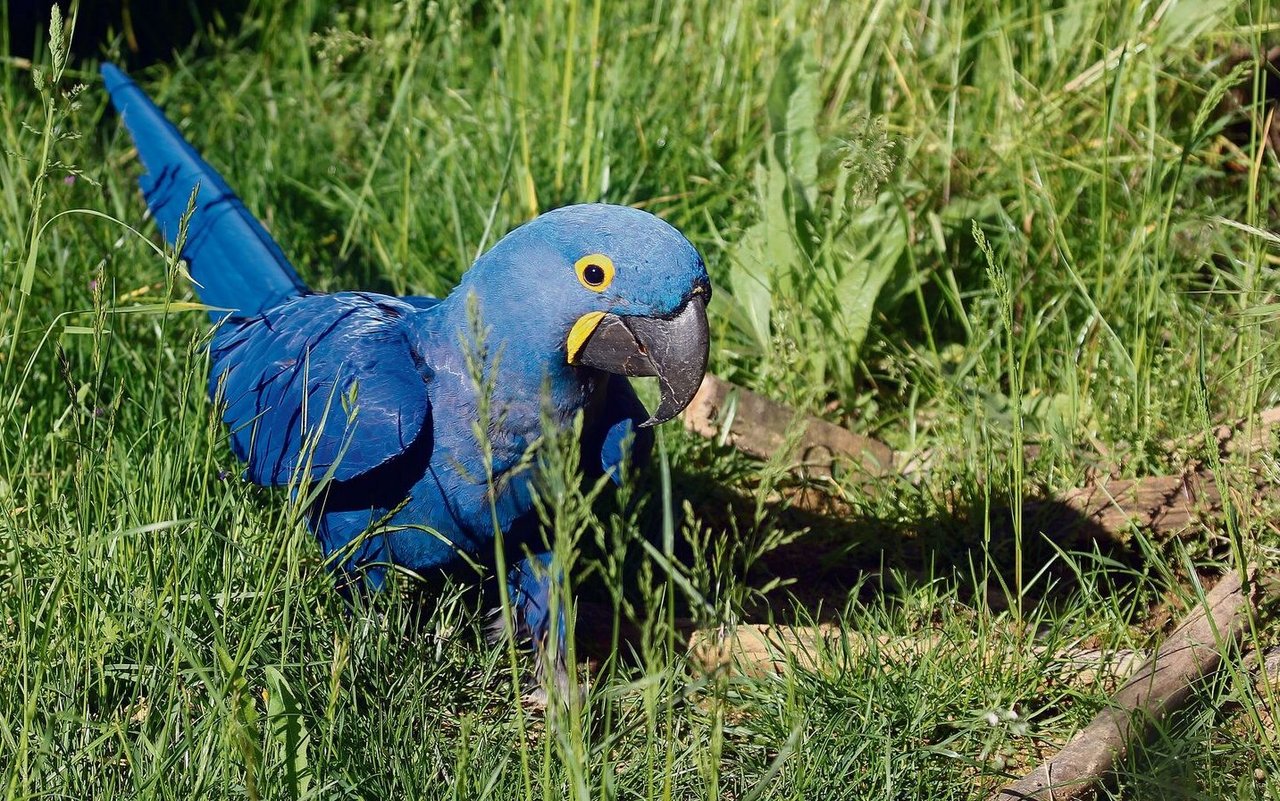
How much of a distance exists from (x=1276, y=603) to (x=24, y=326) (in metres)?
2.82

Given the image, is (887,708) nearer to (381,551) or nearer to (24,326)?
(381,551)

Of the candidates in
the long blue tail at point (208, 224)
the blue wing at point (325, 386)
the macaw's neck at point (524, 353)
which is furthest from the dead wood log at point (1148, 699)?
the long blue tail at point (208, 224)

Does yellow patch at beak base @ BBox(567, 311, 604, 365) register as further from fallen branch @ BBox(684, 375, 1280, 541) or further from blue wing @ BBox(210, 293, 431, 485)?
fallen branch @ BBox(684, 375, 1280, 541)

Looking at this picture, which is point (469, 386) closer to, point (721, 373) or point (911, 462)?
point (721, 373)

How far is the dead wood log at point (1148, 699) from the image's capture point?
6.28ft

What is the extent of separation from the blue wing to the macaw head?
0.81ft

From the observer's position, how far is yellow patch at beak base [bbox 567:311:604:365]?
215 cm

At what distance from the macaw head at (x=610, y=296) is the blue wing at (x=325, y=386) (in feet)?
→ 0.81

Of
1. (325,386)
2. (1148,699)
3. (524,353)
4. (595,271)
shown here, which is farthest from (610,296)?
(1148,699)

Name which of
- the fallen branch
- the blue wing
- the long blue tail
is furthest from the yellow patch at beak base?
the long blue tail

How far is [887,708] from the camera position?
2.11 m

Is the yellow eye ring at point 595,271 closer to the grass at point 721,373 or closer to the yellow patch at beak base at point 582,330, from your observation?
the yellow patch at beak base at point 582,330

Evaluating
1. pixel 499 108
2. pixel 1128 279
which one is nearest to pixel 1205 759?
pixel 1128 279

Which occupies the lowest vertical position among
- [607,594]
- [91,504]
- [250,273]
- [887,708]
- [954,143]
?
[607,594]
